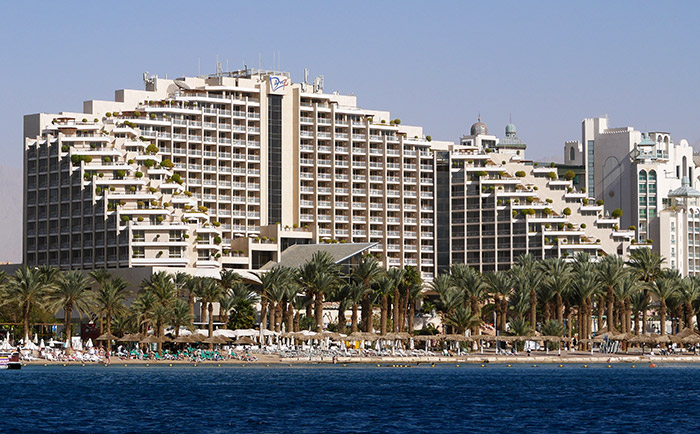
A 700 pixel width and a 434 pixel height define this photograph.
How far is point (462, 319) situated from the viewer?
170500 mm

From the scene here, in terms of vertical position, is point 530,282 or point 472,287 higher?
point 530,282

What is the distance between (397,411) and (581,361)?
72686 millimetres

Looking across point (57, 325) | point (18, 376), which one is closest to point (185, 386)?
point (18, 376)

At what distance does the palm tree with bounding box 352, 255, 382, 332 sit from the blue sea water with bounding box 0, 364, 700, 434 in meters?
21.6

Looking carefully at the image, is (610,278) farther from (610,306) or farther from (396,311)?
(396,311)

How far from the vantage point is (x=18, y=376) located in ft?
449

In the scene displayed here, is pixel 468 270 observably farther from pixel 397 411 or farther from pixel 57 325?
pixel 397 411

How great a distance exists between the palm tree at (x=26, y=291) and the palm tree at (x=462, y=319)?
161 ft

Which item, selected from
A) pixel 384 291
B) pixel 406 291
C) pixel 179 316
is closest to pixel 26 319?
pixel 179 316

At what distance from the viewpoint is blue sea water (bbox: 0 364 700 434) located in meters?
85.4

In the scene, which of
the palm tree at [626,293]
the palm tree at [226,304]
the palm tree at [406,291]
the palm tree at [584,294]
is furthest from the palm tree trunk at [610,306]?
the palm tree at [226,304]

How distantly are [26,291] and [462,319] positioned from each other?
171ft

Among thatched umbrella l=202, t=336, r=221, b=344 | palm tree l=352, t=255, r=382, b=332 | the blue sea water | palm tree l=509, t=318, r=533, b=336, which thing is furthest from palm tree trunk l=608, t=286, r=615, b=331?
thatched umbrella l=202, t=336, r=221, b=344

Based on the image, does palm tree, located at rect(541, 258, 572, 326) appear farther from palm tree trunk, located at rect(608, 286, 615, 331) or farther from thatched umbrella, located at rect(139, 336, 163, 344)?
thatched umbrella, located at rect(139, 336, 163, 344)
